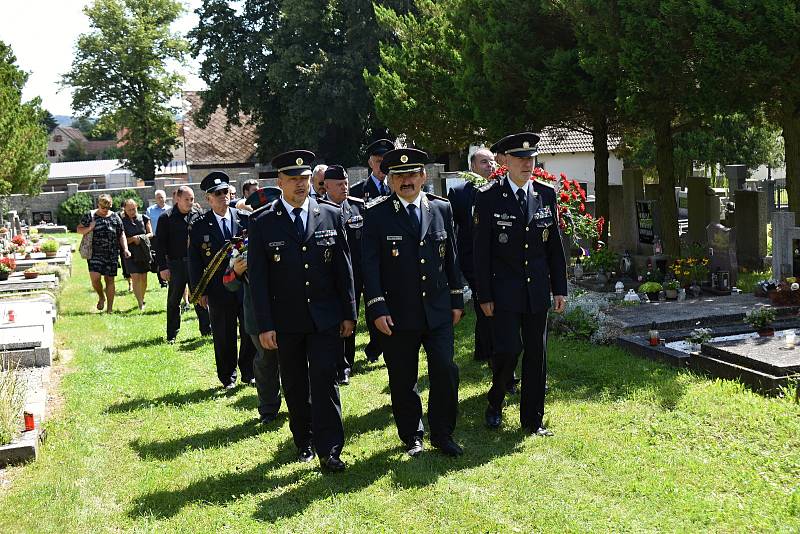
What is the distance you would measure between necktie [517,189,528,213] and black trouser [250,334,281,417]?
2.45m

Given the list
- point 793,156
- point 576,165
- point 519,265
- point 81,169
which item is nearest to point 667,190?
point 793,156

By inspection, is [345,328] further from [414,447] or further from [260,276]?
[414,447]

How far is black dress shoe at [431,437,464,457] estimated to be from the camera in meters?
6.66

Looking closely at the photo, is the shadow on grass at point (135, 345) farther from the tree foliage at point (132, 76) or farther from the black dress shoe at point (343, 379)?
the tree foliage at point (132, 76)

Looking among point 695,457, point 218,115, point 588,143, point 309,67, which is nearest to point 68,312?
point 695,457

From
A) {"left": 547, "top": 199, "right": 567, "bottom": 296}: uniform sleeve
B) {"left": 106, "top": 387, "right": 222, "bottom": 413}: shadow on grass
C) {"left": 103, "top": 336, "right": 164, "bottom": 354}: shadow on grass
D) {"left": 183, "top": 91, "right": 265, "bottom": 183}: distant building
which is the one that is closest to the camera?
{"left": 547, "top": 199, "right": 567, "bottom": 296}: uniform sleeve

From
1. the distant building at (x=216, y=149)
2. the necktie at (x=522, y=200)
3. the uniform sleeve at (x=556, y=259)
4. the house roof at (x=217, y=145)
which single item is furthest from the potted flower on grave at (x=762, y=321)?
the house roof at (x=217, y=145)

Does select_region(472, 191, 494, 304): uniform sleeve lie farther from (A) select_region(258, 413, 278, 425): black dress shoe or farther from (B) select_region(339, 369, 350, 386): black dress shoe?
(B) select_region(339, 369, 350, 386): black dress shoe

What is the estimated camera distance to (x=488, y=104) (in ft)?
53.5

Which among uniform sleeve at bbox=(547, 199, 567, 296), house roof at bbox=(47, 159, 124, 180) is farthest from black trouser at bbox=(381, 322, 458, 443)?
house roof at bbox=(47, 159, 124, 180)

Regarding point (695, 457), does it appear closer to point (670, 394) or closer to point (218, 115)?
point (670, 394)

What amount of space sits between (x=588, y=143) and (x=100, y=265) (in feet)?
101

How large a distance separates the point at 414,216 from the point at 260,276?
3.80ft

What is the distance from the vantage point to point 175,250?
12.3 meters
